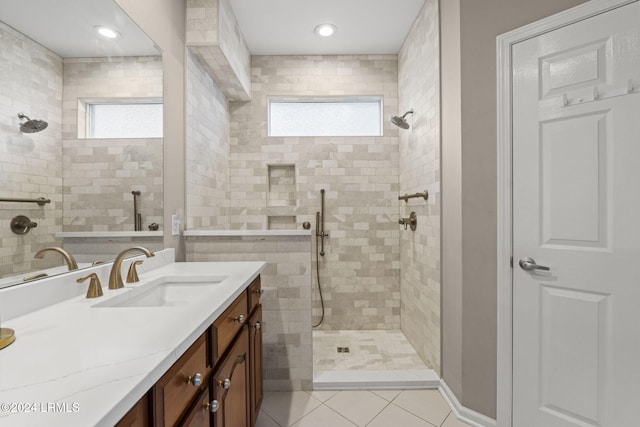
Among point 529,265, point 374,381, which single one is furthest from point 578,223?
point 374,381

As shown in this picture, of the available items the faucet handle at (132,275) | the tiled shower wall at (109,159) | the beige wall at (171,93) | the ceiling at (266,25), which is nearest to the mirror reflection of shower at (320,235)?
the beige wall at (171,93)

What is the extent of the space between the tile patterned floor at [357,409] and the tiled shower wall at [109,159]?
1374 mm

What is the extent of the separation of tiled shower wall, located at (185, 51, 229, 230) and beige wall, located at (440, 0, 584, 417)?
180cm

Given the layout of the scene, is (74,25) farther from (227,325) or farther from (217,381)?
(217,381)

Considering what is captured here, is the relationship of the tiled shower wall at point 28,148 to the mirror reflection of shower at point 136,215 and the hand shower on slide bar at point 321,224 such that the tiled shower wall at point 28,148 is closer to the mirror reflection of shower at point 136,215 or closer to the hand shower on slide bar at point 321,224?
the mirror reflection of shower at point 136,215

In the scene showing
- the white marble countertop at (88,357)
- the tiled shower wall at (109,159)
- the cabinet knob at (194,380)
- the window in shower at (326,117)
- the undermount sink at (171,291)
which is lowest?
the cabinet knob at (194,380)

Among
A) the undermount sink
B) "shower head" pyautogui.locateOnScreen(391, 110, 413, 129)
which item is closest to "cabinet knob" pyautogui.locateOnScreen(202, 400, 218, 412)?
the undermount sink

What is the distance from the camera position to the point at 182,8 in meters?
2.02

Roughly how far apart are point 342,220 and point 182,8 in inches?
85.1

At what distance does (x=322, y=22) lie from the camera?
8.25ft

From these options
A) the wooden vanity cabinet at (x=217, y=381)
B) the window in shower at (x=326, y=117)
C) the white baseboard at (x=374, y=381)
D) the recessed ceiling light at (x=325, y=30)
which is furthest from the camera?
the window in shower at (x=326, y=117)

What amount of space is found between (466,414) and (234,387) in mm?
1401

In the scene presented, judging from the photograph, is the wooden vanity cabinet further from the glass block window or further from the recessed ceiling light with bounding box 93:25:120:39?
the recessed ceiling light with bounding box 93:25:120:39

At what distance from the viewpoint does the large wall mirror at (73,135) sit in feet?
3.00
